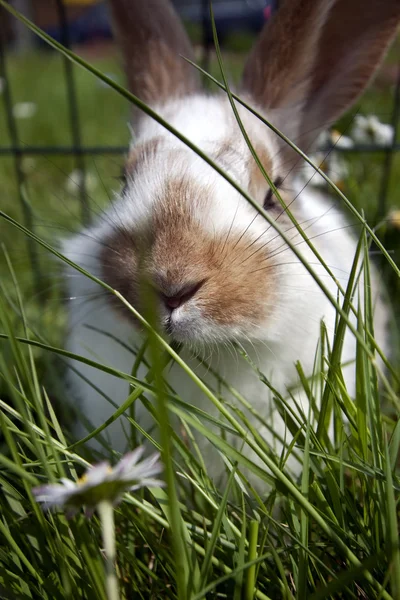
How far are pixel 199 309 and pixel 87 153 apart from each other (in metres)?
1.41

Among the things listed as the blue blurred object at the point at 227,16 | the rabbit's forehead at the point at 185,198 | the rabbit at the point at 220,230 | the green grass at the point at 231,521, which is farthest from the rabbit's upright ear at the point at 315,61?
the blue blurred object at the point at 227,16

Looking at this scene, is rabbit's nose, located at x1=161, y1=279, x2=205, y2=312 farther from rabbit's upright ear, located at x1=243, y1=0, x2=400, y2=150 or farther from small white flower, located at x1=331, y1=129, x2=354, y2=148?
small white flower, located at x1=331, y1=129, x2=354, y2=148

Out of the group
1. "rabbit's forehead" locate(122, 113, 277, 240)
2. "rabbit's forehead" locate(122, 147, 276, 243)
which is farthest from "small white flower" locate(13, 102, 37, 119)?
"rabbit's forehead" locate(122, 147, 276, 243)

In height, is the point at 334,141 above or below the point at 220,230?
above

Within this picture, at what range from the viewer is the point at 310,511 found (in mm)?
576

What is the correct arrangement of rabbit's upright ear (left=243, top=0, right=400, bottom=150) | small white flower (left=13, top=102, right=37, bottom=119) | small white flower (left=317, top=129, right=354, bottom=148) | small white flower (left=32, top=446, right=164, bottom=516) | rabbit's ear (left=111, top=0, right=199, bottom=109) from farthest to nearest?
small white flower (left=13, top=102, right=37, bottom=119)
small white flower (left=317, top=129, right=354, bottom=148)
rabbit's ear (left=111, top=0, right=199, bottom=109)
rabbit's upright ear (left=243, top=0, right=400, bottom=150)
small white flower (left=32, top=446, right=164, bottom=516)

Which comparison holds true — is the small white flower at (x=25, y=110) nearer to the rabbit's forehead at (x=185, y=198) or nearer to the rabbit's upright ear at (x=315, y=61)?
the rabbit's upright ear at (x=315, y=61)

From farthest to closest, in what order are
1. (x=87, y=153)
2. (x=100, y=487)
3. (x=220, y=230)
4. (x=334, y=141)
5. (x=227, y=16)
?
(x=227, y=16)
(x=87, y=153)
(x=334, y=141)
(x=220, y=230)
(x=100, y=487)

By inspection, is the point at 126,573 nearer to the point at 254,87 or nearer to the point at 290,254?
the point at 290,254

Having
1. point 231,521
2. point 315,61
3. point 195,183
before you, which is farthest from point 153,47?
point 231,521

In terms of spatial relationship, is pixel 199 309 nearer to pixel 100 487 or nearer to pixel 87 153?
pixel 100 487

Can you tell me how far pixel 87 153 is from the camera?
206cm

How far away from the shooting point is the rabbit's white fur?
913 millimetres

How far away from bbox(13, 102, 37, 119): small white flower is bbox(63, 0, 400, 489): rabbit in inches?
103
